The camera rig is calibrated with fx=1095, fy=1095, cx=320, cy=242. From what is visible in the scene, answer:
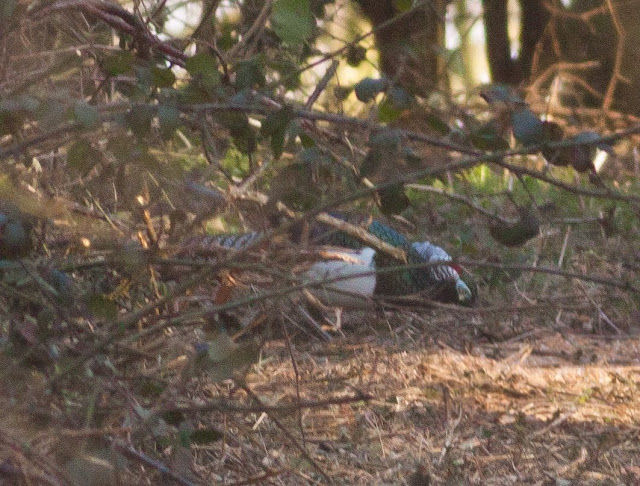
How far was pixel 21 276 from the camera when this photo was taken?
5.74ft

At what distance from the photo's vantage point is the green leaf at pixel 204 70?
1.65 meters

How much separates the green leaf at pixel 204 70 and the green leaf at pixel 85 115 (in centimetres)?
27

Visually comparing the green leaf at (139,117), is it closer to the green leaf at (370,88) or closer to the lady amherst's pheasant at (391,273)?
the green leaf at (370,88)

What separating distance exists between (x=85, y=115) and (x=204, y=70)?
298 millimetres

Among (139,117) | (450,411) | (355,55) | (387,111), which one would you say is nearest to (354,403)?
(450,411)

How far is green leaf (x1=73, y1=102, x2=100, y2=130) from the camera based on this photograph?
4.61 ft

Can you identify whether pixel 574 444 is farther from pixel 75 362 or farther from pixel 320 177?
pixel 75 362

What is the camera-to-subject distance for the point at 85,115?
4.62 feet

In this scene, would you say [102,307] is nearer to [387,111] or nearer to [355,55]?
[387,111]

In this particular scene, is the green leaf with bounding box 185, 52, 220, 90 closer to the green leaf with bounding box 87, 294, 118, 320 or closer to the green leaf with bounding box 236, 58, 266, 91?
the green leaf with bounding box 236, 58, 266, 91

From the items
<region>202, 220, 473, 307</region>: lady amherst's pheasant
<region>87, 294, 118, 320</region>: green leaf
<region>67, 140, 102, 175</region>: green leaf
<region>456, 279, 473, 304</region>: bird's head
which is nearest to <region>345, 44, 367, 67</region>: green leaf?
<region>67, 140, 102, 175</region>: green leaf

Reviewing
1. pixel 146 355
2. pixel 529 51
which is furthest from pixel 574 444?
pixel 529 51

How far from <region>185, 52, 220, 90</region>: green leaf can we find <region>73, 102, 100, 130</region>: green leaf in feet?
0.89

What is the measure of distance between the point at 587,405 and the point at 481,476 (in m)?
0.65
